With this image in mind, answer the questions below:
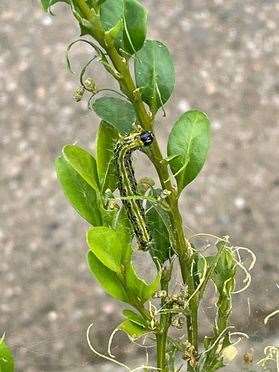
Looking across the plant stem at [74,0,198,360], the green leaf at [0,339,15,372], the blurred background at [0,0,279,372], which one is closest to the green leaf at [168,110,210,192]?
the plant stem at [74,0,198,360]


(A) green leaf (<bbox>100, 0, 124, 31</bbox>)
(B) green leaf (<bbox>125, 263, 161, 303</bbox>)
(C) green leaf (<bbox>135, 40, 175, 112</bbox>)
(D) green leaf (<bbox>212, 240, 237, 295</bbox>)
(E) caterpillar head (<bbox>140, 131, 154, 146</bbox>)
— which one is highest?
(A) green leaf (<bbox>100, 0, 124, 31</bbox>)

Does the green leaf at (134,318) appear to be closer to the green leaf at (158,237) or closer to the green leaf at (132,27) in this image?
the green leaf at (158,237)

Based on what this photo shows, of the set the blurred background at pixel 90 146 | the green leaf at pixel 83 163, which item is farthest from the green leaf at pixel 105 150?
the blurred background at pixel 90 146

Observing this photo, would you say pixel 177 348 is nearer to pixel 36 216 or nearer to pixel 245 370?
pixel 245 370

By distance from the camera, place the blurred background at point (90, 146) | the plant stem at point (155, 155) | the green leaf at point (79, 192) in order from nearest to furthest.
Answer: the plant stem at point (155, 155) → the green leaf at point (79, 192) → the blurred background at point (90, 146)

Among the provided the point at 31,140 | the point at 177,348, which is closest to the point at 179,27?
the point at 31,140

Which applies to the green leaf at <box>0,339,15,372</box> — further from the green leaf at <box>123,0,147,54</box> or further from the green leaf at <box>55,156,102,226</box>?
the green leaf at <box>123,0,147,54</box>
